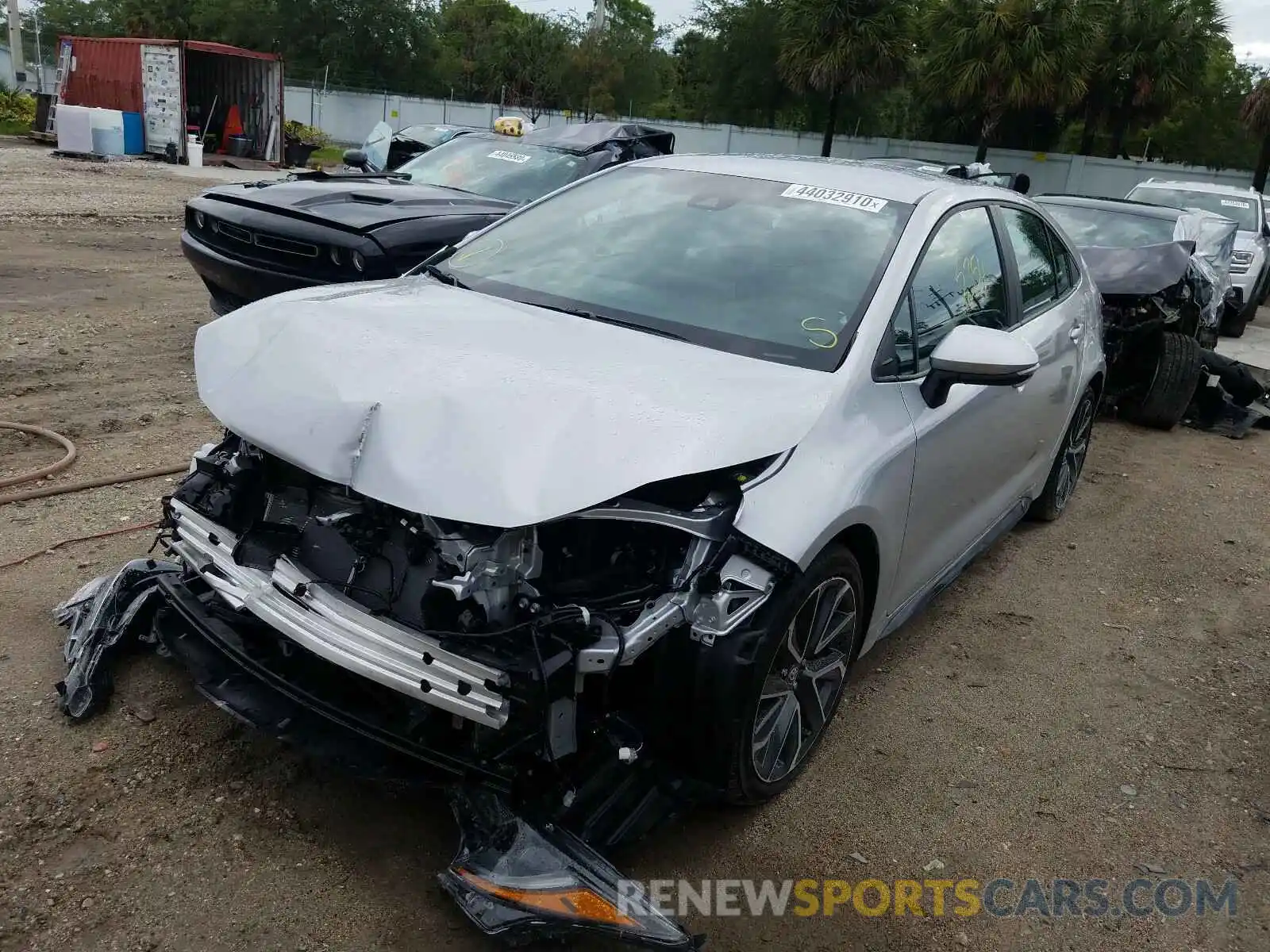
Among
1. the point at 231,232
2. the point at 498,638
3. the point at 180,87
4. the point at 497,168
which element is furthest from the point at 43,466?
the point at 180,87

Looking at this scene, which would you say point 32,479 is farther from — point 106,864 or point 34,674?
point 106,864

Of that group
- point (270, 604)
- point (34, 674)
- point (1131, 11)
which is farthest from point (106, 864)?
point (1131, 11)

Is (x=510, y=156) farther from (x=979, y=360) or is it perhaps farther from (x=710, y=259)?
(x=979, y=360)

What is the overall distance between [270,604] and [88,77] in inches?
1040

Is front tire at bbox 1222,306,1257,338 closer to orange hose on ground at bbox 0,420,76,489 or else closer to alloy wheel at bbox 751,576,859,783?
alloy wheel at bbox 751,576,859,783

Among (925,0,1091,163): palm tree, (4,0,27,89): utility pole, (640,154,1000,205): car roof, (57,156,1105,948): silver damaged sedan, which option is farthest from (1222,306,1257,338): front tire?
(4,0,27,89): utility pole

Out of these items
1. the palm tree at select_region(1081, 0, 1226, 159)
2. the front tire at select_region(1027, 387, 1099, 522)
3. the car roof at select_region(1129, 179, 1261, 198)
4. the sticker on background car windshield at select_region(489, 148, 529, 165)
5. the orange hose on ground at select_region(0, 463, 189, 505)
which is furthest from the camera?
the palm tree at select_region(1081, 0, 1226, 159)

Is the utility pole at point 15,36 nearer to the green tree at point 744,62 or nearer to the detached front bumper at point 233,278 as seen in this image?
the green tree at point 744,62

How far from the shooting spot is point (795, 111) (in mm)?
39906

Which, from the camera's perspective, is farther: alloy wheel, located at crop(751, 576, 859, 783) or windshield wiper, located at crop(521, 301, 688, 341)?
windshield wiper, located at crop(521, 301, 688, 341)

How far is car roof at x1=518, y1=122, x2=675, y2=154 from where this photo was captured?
8.48 m

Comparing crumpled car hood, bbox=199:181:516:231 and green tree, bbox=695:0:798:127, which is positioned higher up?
green tree, bbox=695:0:798:127

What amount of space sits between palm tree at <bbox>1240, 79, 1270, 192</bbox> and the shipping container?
87.8ft

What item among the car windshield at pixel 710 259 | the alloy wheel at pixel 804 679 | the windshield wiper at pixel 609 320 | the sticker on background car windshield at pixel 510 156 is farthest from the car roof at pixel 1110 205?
the alloy wheel at pixel 804 679
